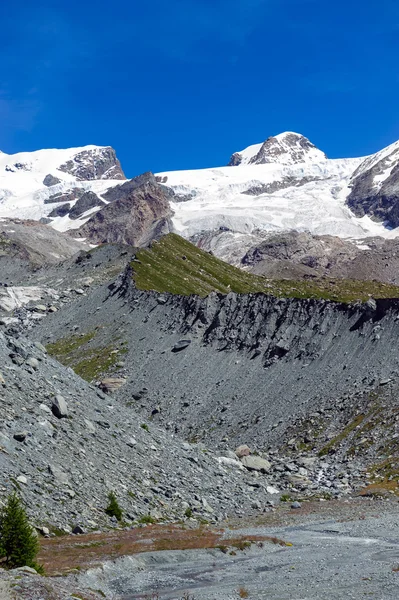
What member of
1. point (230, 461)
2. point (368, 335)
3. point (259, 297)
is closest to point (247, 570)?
point (230, 461)

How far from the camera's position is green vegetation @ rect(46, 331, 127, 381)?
102m

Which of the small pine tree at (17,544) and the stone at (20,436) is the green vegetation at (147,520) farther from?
the small pine tree at (17,544)

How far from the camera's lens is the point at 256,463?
67500 millimetres

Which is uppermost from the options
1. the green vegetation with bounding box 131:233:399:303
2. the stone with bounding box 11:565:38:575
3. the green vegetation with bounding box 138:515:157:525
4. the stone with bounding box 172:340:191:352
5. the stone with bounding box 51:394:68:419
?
the green vegetation with bounding box 131:233:399:303

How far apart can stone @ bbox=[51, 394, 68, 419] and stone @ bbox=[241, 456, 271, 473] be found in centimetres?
2211

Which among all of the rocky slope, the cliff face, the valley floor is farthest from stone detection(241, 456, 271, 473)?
the valley floor

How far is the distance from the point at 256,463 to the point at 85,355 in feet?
159

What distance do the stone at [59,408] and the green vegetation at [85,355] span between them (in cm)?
4810

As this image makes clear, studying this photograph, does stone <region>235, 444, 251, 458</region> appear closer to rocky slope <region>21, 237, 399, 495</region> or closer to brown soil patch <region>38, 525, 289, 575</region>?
rocky slope <region>21, 237, 399, 495</region>

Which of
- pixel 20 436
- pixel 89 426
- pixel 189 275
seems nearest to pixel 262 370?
pixel 89 426

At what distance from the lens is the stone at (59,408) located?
5059 centimetres

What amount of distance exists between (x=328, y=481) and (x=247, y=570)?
97.3ft

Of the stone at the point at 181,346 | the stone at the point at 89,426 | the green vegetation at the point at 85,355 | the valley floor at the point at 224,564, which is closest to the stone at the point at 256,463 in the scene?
the valley floor at the point at 224,564

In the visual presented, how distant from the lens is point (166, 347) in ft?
335
